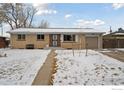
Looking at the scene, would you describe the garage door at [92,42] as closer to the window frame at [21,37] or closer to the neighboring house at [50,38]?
the neighboring house at [50,38]

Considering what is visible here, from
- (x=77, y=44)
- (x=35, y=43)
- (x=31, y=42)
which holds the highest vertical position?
(x=31, y=42)

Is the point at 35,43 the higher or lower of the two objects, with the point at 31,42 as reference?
lower

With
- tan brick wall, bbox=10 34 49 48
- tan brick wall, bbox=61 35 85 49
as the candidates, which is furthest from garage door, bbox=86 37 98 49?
tan brick wall, bbox=10 34 49 48

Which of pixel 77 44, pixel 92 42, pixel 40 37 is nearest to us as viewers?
pixel 77 44

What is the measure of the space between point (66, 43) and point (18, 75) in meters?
18.5

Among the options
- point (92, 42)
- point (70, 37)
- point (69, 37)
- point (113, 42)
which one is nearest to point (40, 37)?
point (69, 37)

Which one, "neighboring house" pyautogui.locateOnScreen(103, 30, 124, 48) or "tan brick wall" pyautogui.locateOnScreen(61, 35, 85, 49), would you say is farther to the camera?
"neighboring house" pyautogui.locateOnScreen(103, 30, 124, 48)

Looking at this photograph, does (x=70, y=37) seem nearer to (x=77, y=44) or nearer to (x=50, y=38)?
(x=77, y=44)

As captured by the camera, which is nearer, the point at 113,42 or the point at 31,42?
Answer: the point at 31,42

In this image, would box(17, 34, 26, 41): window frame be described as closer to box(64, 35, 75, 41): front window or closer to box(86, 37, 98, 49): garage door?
box(64, 35, 75, 41): front window

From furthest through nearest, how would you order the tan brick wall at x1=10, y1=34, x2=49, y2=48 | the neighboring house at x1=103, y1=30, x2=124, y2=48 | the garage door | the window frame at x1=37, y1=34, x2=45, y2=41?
the neighboring house at x1=103, y1=30, x2=124, y2=48, the garage door, the window frame at x1=37, y1=34, x2=45, y2=41, the tan brick wall at x1=10, y1=34, x2=49, y2=48

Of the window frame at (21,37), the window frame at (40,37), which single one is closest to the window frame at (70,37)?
the window frame at (40,37)
